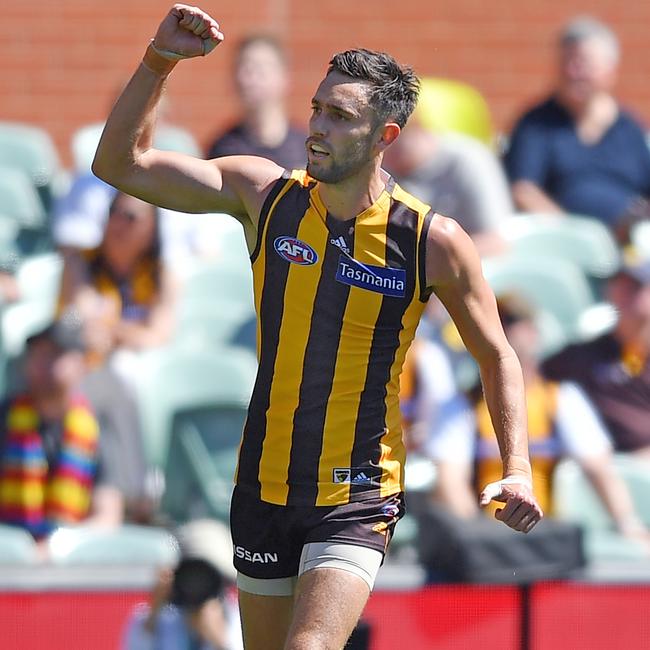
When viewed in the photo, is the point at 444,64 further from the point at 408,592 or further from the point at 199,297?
the point at 408,592

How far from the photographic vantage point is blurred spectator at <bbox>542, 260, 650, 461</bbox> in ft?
22.3

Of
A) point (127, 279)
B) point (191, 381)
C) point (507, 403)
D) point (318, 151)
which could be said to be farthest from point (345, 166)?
point (127, 279)

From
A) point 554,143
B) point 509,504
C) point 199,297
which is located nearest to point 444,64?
Answer: point 554,143

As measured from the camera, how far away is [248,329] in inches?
282

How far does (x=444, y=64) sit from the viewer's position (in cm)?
1013

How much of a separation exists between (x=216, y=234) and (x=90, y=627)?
10.4ft

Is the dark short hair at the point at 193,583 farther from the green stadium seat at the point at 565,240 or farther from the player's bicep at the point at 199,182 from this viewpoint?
the green stadium seat at the point at 565,240

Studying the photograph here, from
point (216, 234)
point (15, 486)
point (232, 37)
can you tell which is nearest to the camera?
point (15, 486)

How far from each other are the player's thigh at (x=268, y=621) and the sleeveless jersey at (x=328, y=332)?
303mm

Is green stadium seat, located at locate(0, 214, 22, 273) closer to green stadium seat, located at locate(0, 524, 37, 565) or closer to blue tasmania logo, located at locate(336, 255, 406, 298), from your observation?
green stadium seat, located at locate(0, 524, 37, 565)

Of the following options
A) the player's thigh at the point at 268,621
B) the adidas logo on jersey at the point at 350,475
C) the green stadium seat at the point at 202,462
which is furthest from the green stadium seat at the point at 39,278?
the adidas logo on jersey at the point at 350,475

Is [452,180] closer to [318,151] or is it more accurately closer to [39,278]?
[39,278]

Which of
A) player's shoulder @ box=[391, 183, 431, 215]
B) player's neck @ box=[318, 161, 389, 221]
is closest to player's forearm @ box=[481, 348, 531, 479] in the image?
player's shoulder @ box=[391, 183, 431, 215]

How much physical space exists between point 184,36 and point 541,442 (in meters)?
3.28
